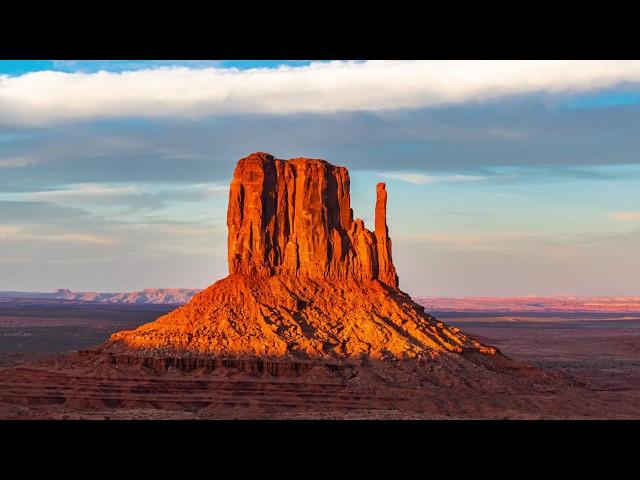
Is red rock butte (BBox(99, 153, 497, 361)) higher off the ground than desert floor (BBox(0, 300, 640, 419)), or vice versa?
red rock butte (BBox(99, 153, 497, 361))

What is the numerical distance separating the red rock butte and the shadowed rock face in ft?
0.30

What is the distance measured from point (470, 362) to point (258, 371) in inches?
729

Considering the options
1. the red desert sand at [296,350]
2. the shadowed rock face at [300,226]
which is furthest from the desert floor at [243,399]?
the shadowed rock face at [300,226]

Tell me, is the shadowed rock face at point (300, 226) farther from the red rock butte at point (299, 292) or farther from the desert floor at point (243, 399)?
the desert floor at point (243, 399)

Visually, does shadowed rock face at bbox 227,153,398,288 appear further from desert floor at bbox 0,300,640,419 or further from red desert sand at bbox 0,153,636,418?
desert floor at bbox 0,300,640,419

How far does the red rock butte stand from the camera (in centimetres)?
9306

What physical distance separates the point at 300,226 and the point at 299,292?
652cm

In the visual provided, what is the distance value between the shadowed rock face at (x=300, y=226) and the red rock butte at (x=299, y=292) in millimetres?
93

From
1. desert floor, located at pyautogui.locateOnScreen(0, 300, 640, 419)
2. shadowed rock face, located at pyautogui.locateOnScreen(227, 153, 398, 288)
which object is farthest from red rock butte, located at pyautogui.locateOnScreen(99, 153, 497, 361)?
desert floor, located at pyautogui.locateOnScreen(0, 300, 640, 419)

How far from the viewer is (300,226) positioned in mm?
101938

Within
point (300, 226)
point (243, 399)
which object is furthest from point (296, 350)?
point (300, 226)
